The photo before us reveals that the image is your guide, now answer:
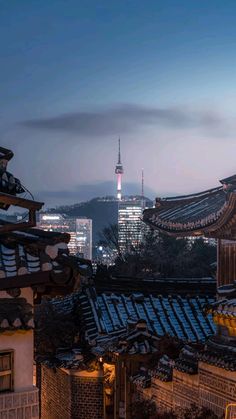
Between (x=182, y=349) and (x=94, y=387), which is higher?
(x=182, y=349)

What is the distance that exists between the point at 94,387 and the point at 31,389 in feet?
26.8

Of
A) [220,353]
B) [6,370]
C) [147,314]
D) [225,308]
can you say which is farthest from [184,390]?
[147,314]

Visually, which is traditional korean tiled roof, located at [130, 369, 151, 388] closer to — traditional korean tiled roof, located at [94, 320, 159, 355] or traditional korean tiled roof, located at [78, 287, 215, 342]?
traditional korean tiled roof, located at [94, 320, 159, 355]

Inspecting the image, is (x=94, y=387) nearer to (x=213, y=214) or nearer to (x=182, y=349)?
(x=182, y=349)

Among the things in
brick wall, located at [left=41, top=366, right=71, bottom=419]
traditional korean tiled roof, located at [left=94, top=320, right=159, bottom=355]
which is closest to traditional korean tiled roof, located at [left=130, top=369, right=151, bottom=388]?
traditional korean tiled roof, located at [left=94, top=320, right=159, bottom=355]

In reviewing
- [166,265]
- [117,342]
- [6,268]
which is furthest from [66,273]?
[166,265]

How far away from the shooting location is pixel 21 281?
6746 millimetres

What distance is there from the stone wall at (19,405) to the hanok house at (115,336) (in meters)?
6.26

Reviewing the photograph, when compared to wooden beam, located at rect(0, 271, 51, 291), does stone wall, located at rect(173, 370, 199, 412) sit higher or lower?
lower

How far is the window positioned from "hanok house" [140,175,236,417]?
3929mm

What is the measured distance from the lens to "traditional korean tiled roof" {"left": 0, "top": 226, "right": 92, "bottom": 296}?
676 centimetres

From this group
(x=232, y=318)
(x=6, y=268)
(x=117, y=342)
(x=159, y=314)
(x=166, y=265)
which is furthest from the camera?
(x=166, y=265)

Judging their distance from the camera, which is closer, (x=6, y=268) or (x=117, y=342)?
(x=6, y=268)

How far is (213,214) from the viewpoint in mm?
11945
